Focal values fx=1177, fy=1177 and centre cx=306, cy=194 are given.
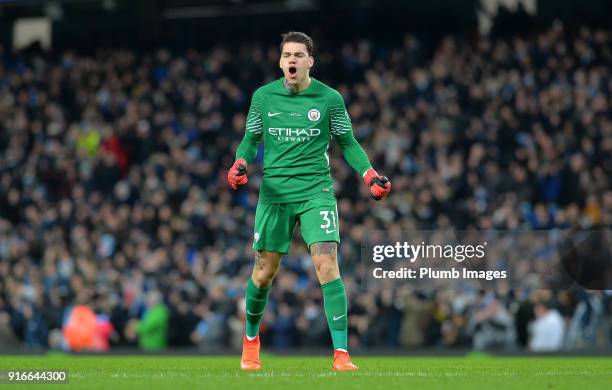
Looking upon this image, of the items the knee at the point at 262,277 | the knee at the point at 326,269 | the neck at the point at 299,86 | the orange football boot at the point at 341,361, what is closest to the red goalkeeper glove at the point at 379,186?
the knee at the point at 326,269

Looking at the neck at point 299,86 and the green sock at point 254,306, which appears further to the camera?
the green sock at point 254,306

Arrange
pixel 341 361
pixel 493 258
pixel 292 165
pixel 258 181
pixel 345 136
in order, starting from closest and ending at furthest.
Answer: pixel 341 361 < pixel 292 165 < pixel 345 136 < pixel 493 258 < pixel 258 181

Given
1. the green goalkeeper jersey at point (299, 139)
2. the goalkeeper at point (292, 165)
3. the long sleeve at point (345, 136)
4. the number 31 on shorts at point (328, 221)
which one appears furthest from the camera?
the long sleeve at point (345, 136)

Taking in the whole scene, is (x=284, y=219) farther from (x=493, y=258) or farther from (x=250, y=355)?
(x=493, y=258)

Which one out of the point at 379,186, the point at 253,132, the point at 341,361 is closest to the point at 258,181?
the point at 253,132

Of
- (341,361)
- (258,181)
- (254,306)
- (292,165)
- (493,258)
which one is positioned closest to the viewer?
(341,361)

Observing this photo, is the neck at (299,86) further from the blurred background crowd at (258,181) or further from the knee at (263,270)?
the blurred background crowd at (258,181)

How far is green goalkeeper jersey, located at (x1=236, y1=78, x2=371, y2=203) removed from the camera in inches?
369

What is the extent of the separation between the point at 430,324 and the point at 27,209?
9.81m

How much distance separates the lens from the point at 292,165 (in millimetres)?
9391

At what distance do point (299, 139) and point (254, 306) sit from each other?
1426 millimetres

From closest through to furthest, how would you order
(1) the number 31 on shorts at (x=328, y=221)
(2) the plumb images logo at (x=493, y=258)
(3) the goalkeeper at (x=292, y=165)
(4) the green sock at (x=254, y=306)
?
(1) the number 31 on shorts at (x=328, y=221) → (3) the goalkeeper at (x=292, y=165) → (4) the green sock at (x=254, y=306) → (2) the plumb images logo at (x=493, y=258)

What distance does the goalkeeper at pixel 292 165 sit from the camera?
9227 millimetres

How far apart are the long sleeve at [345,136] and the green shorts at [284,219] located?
1.25 feet
